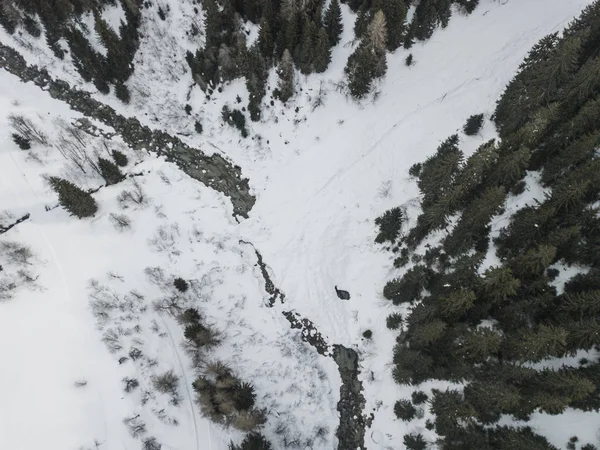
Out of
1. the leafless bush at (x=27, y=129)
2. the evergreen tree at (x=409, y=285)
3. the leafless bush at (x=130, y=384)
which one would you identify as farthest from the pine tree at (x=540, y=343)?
the leafless bush at (x=27, y=129)

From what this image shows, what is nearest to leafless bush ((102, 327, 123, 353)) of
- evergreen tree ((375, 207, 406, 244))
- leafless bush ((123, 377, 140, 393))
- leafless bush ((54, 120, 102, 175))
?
leafless bush ((123, 377, 140, 393))

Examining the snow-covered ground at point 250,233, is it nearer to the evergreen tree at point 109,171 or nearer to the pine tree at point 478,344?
the evergreen tree at point 109,171

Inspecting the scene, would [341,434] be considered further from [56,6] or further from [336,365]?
[56,6]

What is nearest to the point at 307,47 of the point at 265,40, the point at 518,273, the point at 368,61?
the point at 265,40

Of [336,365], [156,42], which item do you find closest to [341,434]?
[336,365]

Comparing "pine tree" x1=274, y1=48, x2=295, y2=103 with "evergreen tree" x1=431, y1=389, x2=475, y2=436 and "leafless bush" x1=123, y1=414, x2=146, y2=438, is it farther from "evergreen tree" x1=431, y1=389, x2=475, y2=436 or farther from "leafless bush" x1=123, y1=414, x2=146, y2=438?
"leafless bush" x1=123, y1=414, x2=146, y2=438

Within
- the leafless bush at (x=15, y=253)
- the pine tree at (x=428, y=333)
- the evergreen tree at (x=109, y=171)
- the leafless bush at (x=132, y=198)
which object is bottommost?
the pine tree at (x=428, y=333)
